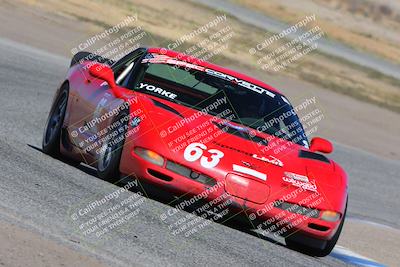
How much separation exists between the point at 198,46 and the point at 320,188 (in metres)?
21.1

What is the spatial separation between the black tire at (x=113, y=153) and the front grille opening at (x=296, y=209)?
1.25 meters

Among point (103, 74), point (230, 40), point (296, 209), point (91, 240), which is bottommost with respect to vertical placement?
point (230, 40)

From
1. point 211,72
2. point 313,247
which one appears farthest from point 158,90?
point 313,247

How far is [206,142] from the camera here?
8.29 meters

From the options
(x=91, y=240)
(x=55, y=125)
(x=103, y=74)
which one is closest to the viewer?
(x=91, y=240)

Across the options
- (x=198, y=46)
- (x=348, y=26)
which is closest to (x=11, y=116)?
(x=198, y=46)

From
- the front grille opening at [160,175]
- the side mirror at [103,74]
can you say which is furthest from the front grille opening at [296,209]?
the side mirror at [103,74]

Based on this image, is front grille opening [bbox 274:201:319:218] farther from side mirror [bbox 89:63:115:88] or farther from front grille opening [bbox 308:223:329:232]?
side mirror [bbox 89:63:115:88]

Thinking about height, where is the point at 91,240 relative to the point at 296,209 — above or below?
above

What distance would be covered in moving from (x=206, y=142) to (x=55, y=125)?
7.30 ft

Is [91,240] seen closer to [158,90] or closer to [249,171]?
[249,171]

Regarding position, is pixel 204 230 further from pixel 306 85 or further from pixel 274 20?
pixel 274 20

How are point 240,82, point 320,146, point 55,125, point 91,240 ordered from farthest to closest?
1. point 55,125
2. point 240,82
3. point 320,146
4. point 91,240

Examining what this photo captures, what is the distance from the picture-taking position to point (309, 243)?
836 cm
